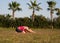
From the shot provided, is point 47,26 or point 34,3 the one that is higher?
point 34,3

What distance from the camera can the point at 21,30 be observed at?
3328 centimetres

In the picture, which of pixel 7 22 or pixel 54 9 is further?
pixel 54 9

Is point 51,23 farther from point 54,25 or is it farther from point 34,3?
point 34,3

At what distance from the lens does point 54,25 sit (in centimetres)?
6519

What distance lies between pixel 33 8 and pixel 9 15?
8.26m

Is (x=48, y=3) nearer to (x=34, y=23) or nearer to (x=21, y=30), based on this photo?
(x=34, y=23)

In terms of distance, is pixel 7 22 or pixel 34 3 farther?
pixel 34 3

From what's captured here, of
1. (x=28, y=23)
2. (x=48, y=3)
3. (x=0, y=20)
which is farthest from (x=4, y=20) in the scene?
(x=48, y=3)

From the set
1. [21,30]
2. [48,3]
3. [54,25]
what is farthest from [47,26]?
[21,30]

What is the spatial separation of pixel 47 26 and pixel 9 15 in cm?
1746

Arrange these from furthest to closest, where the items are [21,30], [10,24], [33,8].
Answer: [33,8]
[10,24]
[21,30]

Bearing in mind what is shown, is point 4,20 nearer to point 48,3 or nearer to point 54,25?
point 54,25

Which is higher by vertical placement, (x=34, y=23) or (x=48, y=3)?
(x=48, y=3)

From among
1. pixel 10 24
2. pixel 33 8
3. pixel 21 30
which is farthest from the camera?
pixel 33 8
